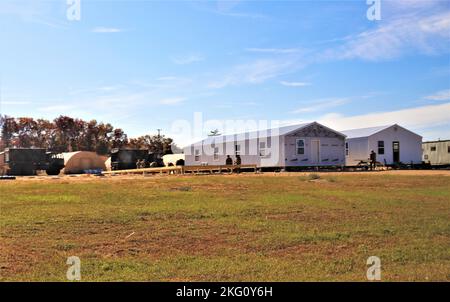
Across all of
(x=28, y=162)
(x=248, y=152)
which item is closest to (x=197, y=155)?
(x=248, y=152)

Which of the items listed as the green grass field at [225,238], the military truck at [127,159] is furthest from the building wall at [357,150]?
the green grass field at [225,238]

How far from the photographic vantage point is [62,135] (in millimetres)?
78250

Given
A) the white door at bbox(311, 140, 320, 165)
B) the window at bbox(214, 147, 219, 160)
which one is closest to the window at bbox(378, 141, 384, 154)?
the white door at bbox(311, 140, 320, 165)

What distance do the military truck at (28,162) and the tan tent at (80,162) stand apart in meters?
3.16

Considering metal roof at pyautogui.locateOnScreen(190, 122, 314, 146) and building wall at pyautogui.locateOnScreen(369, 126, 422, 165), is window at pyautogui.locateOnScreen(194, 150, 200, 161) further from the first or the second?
building wall at pyautogui.locateOnScreen(369, 126, 422, 165)

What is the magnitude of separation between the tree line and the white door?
31.4m

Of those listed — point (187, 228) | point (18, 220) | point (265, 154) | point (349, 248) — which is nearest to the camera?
point (349, 248)

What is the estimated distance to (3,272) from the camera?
25.2 feet

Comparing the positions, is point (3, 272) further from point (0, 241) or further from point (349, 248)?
point (349, 248)

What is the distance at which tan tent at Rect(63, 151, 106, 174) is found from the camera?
55272 millimetres
